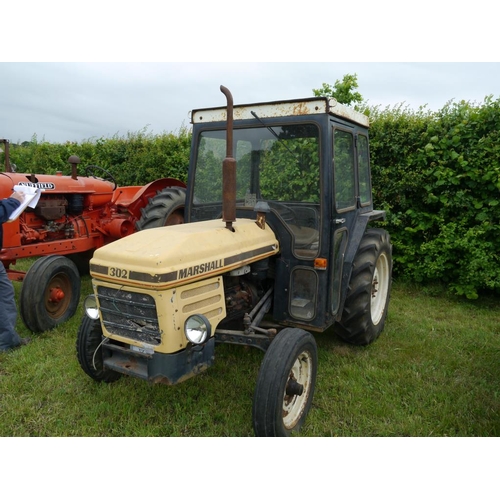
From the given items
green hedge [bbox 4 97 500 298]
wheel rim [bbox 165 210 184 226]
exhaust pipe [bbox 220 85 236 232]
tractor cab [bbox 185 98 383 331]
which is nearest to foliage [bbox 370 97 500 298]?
green hedge [bbox 4 97 500 298]

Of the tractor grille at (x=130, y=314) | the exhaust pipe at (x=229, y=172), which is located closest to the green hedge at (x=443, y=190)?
the exhaust pipe at (x=229, y=172)

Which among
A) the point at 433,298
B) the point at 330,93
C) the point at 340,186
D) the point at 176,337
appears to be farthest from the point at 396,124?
the point at 176,337

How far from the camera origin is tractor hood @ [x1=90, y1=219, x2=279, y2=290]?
2.42 m

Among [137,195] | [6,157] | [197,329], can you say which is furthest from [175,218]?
[197,329]

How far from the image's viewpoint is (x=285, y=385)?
2557 millimetres

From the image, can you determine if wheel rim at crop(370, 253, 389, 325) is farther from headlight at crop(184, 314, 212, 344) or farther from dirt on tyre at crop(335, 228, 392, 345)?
headlight at crop(184, 314, 212, 344)

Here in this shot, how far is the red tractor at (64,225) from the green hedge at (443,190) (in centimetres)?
292

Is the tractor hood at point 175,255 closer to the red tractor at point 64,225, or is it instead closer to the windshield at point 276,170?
the windshield at point 276,170

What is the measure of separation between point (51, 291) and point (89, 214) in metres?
1.64

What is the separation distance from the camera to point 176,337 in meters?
2.50

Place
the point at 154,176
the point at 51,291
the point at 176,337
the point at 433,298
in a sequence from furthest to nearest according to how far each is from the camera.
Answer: the point at 154,176 < the point at 433,298 < the point at 51,291 < the point at 176,337

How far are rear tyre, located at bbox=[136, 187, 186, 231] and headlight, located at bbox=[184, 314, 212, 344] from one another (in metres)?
2.71

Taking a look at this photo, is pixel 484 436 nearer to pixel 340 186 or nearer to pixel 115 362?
pixel 340 186

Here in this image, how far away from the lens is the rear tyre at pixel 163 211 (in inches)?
199
